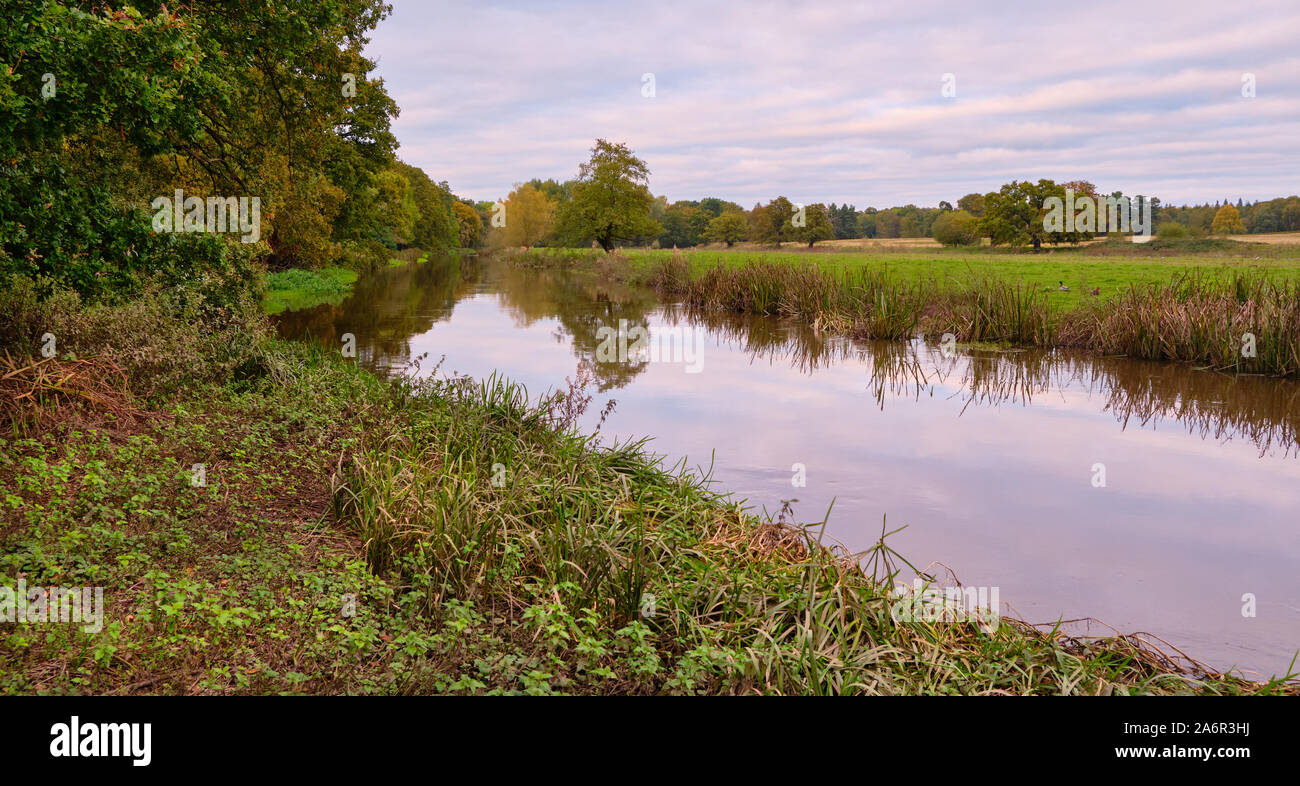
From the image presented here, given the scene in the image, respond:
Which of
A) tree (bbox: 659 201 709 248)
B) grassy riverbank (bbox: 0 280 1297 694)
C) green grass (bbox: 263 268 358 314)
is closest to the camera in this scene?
grassy riverbank (bbox: 0 280 1297 694)

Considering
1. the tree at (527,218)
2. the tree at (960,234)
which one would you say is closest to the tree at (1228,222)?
the tree at (960,234)

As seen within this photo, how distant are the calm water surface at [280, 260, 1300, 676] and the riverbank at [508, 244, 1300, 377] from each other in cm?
66

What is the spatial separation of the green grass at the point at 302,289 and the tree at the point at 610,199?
104 ft

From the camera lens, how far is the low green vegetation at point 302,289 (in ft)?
92.8

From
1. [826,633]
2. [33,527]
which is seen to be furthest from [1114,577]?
[33,527]

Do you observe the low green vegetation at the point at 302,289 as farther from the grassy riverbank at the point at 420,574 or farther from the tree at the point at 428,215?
the tree at the point at 428,215

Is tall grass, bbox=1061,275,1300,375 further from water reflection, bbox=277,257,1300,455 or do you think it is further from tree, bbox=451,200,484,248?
tree, bbox=451,200,484,248

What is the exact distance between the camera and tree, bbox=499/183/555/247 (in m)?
103

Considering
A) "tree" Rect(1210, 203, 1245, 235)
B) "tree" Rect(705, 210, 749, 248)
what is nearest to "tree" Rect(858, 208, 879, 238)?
"tree" Rect(705, 210, 749, 248)

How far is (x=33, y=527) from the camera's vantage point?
5.09 m

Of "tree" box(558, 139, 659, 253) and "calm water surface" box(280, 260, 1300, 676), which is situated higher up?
"tree" box(558, 139, 659, 253)

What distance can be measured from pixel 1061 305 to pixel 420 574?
66.1ft
